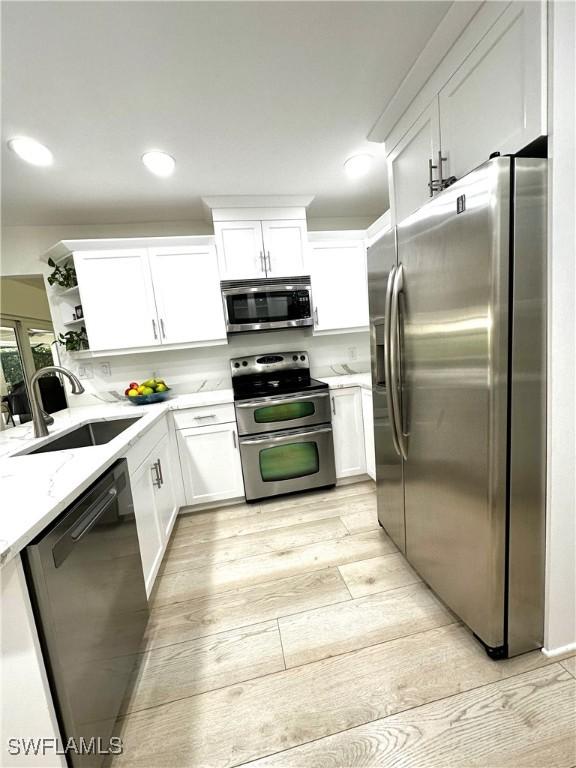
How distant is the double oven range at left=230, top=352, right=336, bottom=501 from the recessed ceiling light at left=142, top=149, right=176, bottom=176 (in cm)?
158

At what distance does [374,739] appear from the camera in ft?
3.32

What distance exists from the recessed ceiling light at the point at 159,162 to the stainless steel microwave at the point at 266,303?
0.82m

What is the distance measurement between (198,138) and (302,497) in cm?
254

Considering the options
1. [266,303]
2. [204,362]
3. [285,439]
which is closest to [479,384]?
[285,439]

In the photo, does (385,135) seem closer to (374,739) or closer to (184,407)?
(184,407)

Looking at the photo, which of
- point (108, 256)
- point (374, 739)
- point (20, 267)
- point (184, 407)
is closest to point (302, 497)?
point (184, 407)

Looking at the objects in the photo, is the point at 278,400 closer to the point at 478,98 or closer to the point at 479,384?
the point at 479,384

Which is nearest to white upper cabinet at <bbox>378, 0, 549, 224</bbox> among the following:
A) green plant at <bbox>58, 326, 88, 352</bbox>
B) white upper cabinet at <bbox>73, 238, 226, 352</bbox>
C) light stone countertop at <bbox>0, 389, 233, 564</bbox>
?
white upper cabinet at <bbox>73, 238, 226, 352</bbox>

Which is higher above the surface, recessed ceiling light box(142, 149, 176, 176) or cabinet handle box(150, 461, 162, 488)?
recessed ceiling light box(142, 149, 176, 176)

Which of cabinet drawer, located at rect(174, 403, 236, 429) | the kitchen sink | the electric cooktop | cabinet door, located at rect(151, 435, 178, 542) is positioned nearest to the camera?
cabinet door, located at rect(151, 435, 178, 542)

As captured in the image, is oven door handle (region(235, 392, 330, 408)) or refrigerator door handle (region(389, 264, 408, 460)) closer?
refrigerator door handle (region(389, 264, 408, 460))

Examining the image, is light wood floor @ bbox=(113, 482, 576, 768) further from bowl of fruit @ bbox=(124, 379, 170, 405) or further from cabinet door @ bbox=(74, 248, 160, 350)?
cabinet door @ bbox=(74, 248, 160, 350)

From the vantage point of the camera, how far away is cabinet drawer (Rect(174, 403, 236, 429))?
7.85 feet

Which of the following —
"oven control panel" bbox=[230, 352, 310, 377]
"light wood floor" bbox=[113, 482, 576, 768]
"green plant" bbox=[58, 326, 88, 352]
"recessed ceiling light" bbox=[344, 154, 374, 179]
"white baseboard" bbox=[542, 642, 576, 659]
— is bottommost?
"light wood floor" bbox=[113, 482, 576, 768]
